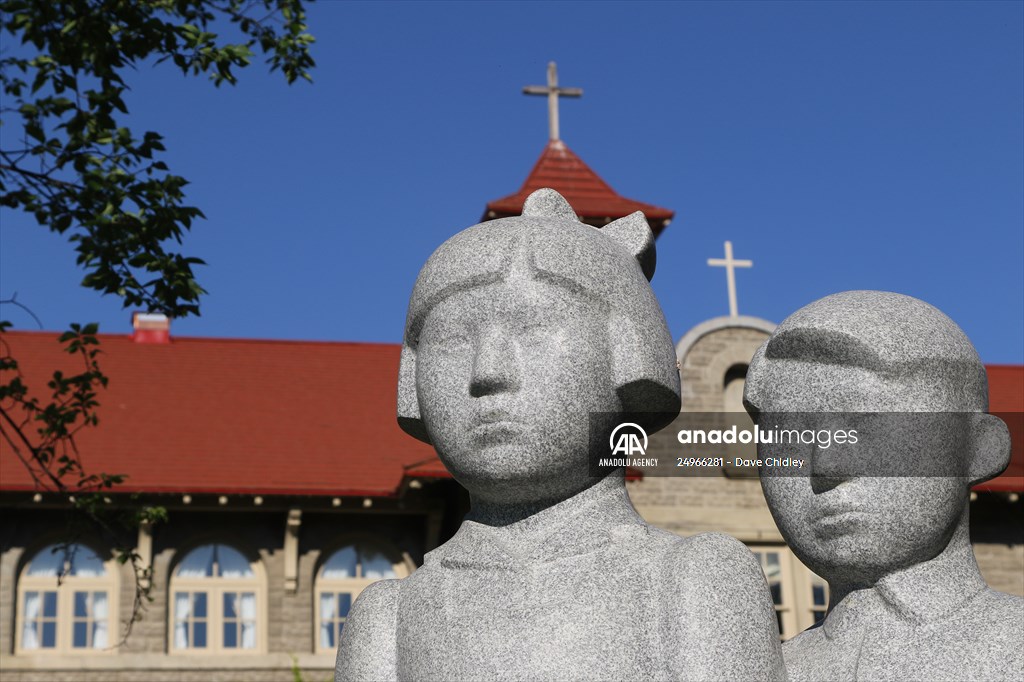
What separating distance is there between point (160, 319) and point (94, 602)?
5.24 metres

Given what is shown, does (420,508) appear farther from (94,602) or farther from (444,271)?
(444,271)

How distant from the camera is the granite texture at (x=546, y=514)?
3.30 m

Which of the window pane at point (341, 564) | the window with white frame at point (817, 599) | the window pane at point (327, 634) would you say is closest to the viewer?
the window with white frame at point (817, 599)

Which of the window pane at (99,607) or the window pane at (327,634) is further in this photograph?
the window pane at (327,634)

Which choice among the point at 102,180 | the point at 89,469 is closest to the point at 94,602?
the point at 89,469

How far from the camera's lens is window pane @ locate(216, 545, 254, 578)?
55.1 ft

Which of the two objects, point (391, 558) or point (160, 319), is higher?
point (160, 319)

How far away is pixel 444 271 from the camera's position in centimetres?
372

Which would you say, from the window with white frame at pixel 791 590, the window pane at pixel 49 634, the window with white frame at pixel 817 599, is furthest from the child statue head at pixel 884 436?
the window pane at pixel 49 634

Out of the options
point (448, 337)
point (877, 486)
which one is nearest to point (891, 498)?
point (877, 486)

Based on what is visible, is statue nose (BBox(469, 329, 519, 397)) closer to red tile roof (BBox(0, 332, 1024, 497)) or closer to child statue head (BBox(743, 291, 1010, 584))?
child statue head (BBox(743, 291, 1010, 584))

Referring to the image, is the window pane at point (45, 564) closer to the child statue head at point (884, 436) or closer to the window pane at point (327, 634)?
the window pane at point (327, 634)

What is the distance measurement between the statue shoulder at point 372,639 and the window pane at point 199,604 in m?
13.6

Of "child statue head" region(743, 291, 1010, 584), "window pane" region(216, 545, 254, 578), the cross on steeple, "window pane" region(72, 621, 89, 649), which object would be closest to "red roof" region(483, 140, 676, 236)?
the cross on steeple
